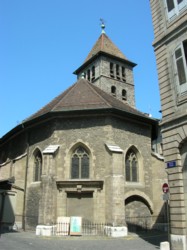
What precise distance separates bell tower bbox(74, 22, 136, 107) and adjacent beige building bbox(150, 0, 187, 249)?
2093 centimetres

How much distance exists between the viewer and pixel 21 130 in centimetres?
2027

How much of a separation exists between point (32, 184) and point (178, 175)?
10.7 m

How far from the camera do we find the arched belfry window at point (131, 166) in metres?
17.2

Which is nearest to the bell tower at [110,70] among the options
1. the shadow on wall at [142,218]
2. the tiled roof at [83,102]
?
the tiled roof at [83,102]

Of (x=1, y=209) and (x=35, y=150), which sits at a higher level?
(x=35, y=150)

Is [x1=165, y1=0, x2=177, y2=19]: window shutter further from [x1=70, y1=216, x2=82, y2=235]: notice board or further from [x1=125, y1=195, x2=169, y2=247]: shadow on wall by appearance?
[x1=70, y1=216, x2=82, y2=235]: notice board

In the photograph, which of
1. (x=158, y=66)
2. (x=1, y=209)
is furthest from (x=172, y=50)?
(x=1, y=209)

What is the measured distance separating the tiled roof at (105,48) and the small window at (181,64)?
25150 mm

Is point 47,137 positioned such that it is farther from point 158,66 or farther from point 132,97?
point 132,97

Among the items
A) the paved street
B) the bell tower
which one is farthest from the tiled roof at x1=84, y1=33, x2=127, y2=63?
the paved street

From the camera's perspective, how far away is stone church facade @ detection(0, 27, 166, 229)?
15320mm

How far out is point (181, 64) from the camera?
1077 centimetres

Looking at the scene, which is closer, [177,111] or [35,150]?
[177,111]

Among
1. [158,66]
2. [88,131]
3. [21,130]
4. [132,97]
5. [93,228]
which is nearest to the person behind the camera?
[158,66]
